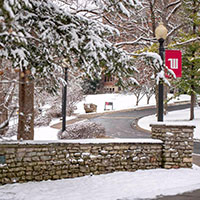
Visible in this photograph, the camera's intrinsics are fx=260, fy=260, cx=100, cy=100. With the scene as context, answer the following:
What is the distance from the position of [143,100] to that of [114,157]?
32218 mm

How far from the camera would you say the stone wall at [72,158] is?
6344 millimetres

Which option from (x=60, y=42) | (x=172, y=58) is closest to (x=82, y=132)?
(x=172, y=58)

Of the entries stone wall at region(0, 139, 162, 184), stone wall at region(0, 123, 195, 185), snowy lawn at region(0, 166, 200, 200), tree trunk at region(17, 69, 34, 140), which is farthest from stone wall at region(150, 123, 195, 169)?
tree trunk at region(17, 69, 34, 140)

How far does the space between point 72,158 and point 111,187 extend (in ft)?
4.32

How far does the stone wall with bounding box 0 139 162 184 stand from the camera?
20.8 ft

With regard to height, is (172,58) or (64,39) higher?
(172,58)

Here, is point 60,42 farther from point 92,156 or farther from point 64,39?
point 92,156

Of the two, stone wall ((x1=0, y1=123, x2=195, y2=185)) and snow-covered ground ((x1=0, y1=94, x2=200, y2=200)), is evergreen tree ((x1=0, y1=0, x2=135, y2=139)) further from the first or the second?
snow-covered ground ((x1=0, y1=94, x2=200, y2=200))

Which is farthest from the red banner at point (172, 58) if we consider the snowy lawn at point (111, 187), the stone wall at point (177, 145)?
→ the snowy lawn at point (111, 187)

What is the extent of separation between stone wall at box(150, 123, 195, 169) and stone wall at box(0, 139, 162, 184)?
0.75 ft

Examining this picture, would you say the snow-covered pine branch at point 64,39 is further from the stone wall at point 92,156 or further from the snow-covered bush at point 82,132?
the snow-covered bush at point 82,132

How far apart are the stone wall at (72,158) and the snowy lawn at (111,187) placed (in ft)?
0.72

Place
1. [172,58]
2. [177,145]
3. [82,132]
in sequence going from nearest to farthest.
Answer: [177,145]
[172,58]
[82,132]

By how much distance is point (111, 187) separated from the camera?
251 inches
